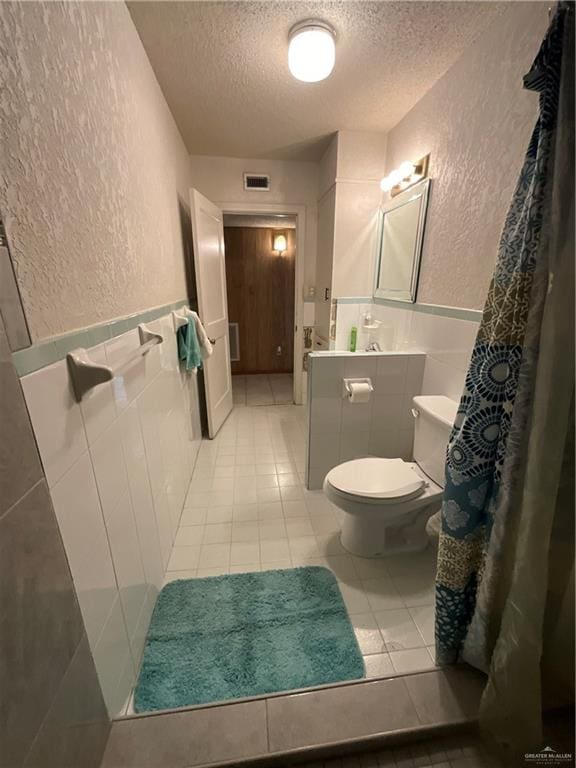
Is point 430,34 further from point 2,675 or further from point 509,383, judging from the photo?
point 2,675

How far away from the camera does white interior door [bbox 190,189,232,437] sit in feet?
6.88

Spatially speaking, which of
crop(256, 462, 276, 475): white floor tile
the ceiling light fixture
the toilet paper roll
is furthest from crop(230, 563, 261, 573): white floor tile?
the ceiling light fixture

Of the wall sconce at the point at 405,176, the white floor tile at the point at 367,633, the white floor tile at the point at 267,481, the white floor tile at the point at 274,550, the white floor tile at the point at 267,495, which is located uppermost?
the wall sconce at the point at 405,176

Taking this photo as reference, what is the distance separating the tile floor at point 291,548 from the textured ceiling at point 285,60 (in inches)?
91.0

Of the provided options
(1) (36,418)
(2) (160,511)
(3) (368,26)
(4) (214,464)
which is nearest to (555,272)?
(1) (36,418)

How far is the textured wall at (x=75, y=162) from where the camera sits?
0.58 m

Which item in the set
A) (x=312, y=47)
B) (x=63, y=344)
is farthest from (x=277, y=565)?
(x=312, y=47)

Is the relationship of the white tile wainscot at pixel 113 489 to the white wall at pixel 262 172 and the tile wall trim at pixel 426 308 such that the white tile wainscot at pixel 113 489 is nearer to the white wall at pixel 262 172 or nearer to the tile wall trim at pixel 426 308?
the tile wall trim at pixel 426 308

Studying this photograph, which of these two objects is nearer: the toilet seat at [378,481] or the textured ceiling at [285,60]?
the textured ceiling at [285,60]

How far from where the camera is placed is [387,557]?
148cm

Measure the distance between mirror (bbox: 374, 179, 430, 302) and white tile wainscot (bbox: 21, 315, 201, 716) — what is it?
1.49 m

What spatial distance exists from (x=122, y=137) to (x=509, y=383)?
151 cm

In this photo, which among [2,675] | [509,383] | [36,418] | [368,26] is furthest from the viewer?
[368,26]

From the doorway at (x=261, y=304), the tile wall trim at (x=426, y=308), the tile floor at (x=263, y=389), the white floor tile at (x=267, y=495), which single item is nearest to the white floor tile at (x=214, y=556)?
the white floor tile at (x=267, y=495)
